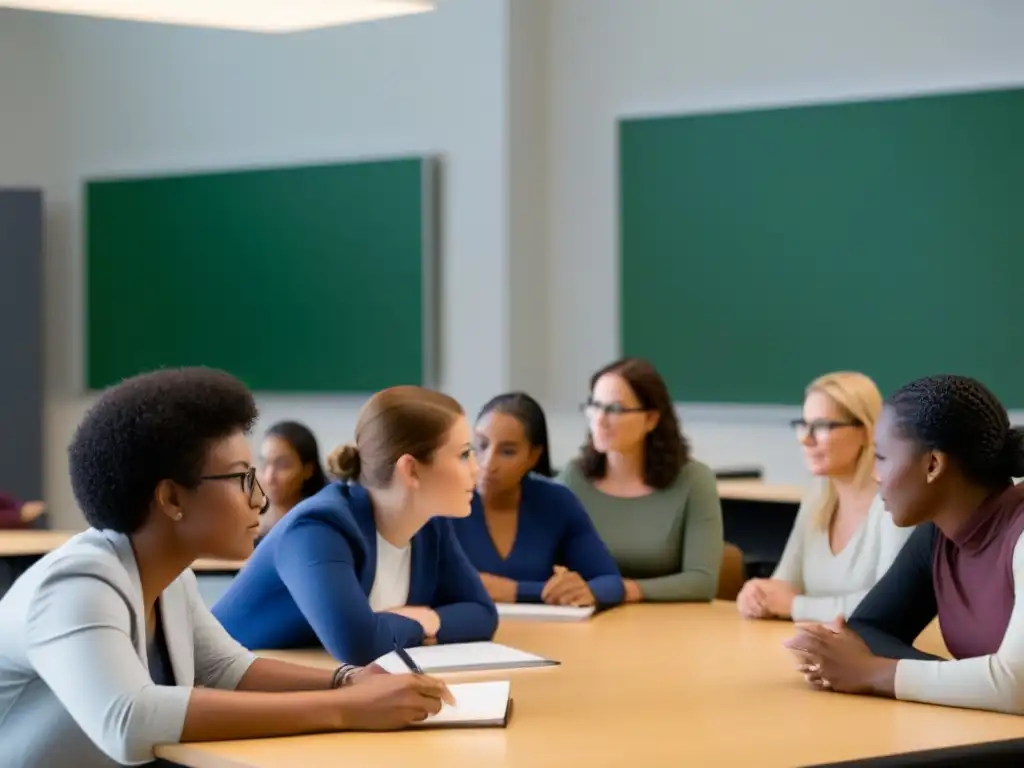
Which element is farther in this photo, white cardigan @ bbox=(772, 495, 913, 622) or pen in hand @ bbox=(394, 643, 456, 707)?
white cardigan @ bbox=(772, 495, 913, 622)

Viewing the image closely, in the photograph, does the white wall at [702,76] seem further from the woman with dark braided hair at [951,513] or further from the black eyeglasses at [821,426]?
the woman with dark braided hair at [951,513]

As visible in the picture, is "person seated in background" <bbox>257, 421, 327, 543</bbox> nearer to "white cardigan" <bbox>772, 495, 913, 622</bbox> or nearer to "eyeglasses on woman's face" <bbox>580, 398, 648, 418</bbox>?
"eyeglasses on woman's face" <bbox>580, 398, 648, 418</bbox>

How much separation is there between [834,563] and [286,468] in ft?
5.38

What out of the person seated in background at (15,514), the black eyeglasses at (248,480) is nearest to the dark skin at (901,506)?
the black eyeglasses at (248,480)

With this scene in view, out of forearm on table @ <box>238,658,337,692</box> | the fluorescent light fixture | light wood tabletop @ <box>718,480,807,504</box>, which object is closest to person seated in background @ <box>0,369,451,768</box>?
forearm on table @ <box>238,658,337,692</box>

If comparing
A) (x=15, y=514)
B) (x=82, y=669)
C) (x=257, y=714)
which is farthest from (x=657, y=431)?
(x=15, y=514)

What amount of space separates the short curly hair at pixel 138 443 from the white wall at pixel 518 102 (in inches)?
200

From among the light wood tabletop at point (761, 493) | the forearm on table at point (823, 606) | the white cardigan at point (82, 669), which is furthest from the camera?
the light wood tabletop at point (761, 493)

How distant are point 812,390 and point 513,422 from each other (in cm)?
79

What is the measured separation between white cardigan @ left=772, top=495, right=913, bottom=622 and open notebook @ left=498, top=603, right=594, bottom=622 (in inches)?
20.5

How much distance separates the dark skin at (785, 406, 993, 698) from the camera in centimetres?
294

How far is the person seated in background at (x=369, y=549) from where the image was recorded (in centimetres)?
320

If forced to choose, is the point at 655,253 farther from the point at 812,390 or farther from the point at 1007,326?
the point at 812,390

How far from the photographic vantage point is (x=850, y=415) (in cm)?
412
